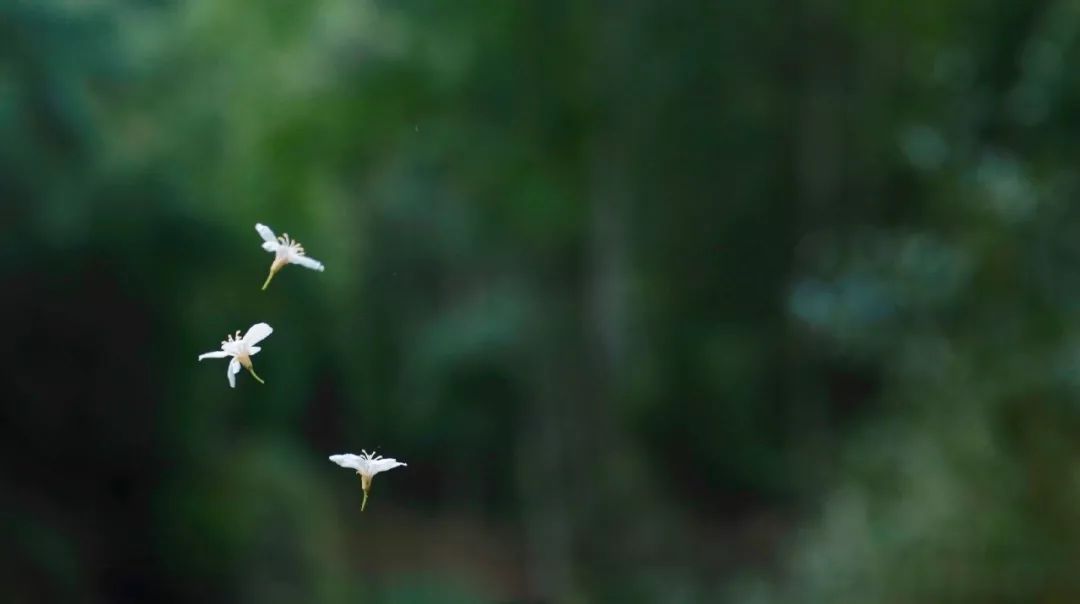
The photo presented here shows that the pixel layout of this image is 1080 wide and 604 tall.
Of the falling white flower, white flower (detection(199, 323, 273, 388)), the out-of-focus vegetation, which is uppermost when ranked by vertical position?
the out-of-focus vegetation

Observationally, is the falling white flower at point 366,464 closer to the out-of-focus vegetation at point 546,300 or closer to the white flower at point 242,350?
the white flower at point 242,350

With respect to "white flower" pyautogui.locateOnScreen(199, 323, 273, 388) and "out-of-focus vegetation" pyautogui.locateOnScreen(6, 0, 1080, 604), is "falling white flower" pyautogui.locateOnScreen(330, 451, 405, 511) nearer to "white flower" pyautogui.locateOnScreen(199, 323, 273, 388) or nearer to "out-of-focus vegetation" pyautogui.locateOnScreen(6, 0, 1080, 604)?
"white flower" pyautogui.locateOnScreen(199, 323, 273, 388)

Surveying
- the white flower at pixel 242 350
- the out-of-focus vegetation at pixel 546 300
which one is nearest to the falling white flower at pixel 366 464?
the white flower at pixel 242 350

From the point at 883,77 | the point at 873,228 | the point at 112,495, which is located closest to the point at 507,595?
the point at 112,495

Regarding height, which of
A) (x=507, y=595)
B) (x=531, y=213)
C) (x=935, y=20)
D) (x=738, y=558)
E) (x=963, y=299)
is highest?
(x=935, y=20)

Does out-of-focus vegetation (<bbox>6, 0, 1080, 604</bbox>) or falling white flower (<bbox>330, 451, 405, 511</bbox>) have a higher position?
out-of-focus vegetation (<bbox>6, 0, 1080, 604</bbox>)

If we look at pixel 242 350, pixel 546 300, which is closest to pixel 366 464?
pixel 242 350

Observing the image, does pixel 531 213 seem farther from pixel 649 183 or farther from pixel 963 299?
pixel 963 299

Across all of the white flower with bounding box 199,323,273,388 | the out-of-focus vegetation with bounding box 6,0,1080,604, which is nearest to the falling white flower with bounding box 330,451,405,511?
the white flower with bounding box 199,323,273,388

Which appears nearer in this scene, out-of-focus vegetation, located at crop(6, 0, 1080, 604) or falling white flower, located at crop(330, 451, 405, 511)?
falling white flower, located at crop(330, 451, 405, 511)
